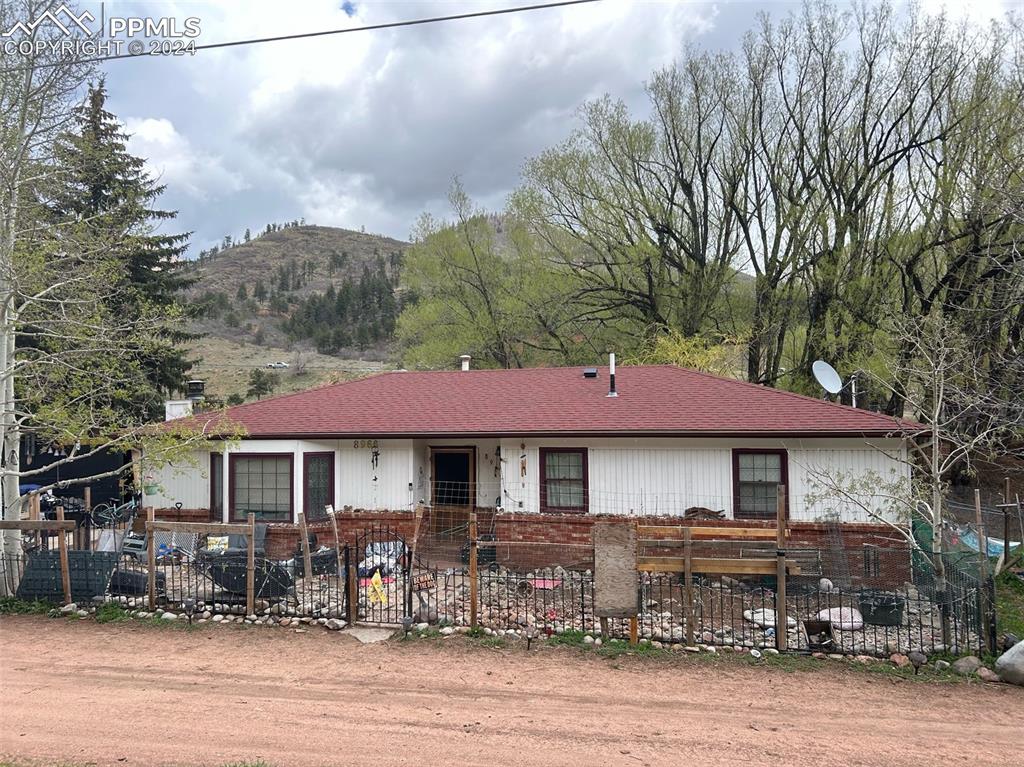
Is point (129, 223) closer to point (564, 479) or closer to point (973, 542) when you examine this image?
point (564, 479)

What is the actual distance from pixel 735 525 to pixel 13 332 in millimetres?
13411

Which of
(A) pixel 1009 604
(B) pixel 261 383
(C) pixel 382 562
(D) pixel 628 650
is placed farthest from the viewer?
(B) pixel 261 383

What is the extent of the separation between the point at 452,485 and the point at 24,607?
867 cm

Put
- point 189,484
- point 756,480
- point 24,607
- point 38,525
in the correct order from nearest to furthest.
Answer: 1. point 38,525
2. point 24,607
3. point 756,480
4. point 189,484

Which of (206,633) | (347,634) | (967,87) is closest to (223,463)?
(206,633)

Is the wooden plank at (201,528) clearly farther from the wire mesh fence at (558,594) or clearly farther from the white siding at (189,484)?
the white siding at (189,484)

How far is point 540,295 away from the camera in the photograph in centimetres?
2881

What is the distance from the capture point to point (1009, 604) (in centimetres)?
1091

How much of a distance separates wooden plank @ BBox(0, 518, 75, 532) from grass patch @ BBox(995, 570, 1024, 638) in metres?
13.3

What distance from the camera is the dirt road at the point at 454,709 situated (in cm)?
597

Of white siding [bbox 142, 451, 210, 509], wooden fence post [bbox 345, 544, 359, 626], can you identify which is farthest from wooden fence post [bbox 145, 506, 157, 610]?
white siding [bbox 142, 451, 210, 509]

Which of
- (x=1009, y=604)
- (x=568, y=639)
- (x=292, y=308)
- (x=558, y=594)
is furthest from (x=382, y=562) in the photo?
(x=292, y=308)

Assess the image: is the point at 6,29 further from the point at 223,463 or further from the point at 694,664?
the point at 694,664

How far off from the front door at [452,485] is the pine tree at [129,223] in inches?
260
